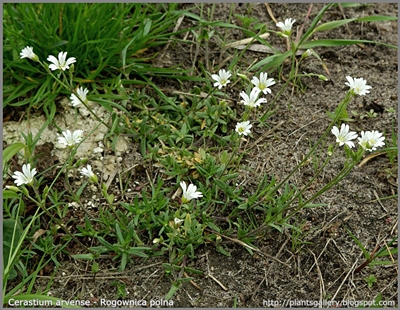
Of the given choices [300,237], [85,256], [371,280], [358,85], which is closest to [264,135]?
[300,237]

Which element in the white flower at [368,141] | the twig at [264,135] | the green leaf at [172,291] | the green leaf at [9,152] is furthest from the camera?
the twig at [264,135]

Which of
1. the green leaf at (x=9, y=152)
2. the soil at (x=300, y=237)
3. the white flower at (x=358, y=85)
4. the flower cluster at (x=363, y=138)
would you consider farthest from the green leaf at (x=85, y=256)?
the white flower at (x=358, y=85)

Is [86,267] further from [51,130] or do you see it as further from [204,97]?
[204,97]

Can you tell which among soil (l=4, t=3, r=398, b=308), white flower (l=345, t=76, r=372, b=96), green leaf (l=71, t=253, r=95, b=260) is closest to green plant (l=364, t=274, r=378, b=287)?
soil (l=4, t=3, r=398, b=308)

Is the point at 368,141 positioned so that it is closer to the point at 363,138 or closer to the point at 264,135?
the point at 363,138

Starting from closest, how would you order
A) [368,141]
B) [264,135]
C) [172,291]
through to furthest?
[368,141] < [172,291] < [264,135]

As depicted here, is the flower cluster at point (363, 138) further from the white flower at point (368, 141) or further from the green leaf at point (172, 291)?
the green leaf at point (172, 291)

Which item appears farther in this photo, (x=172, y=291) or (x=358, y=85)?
(x=172, y=291)

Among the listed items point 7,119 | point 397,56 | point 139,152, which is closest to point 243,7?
point 397,56

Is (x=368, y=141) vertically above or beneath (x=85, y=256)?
above
